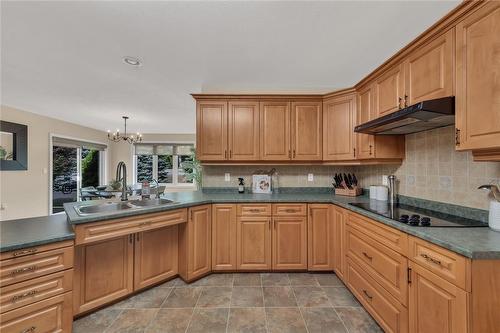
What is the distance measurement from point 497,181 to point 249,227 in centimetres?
209

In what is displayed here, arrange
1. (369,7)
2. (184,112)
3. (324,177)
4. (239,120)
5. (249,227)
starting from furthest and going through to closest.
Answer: (184,112)
(324,177)
(239,120)
(249,227)
(369,7)

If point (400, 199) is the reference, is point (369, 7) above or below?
above

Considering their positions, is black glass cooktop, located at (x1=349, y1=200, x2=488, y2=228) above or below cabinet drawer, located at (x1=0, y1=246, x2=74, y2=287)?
above

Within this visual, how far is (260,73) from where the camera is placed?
8.66ft

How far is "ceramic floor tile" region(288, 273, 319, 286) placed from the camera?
7.62 ft

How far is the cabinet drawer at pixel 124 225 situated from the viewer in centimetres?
162

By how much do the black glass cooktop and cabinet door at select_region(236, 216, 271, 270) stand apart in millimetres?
1043

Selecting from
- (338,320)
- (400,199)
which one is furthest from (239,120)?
(338,320)

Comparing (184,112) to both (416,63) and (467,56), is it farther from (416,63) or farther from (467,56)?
(467,56)

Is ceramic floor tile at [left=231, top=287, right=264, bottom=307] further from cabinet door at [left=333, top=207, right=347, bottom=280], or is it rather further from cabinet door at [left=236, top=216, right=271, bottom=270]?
cabinet door at [left=333, top=207, right=347, bottom=280]

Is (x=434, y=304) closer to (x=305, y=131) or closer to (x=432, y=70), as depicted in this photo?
(x=432, y=70)

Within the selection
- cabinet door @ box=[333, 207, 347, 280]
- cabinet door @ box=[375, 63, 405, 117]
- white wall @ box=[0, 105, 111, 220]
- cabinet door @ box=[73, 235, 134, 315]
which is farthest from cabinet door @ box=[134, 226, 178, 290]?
white wall @ box=[0, 105, 111, 220]

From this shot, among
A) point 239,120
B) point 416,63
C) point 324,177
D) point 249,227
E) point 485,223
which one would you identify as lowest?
point 249,227

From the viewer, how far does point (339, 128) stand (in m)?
2.68
